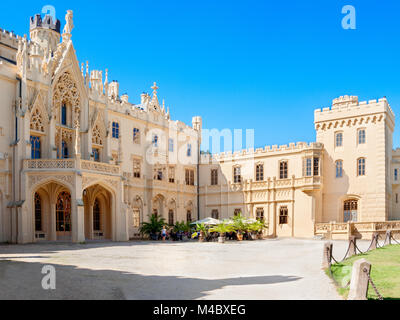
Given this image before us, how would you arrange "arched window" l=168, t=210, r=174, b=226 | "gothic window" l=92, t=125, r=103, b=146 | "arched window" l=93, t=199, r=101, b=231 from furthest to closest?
"arched window" l=168, t=210, r=174, b=226, "gothic window" l=92, t=125, r=103, b=146, "arched window" l=93, t=199, r=101, b=231

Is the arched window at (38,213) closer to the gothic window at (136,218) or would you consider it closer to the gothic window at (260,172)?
the gothic window at (136,218)

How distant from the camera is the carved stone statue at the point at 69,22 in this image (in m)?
34.3

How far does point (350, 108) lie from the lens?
4266cm

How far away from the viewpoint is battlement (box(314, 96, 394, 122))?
41.3m

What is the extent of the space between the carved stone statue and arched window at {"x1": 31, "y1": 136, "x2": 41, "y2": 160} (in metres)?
8.82

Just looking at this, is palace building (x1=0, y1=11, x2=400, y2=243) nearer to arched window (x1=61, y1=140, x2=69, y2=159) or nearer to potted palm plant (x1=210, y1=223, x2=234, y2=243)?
arched window (x1=61, y1=140, x2=69, y2=159)

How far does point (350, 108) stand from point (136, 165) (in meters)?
20.5

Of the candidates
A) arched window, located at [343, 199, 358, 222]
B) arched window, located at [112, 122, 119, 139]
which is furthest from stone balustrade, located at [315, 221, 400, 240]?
arched window, located at [112, 122, 119, 139]

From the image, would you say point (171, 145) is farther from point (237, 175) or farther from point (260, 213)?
point (260, 213)

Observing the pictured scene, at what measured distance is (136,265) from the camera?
53.4 feet

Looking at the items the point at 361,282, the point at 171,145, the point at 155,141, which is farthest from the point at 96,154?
the point at 361,282

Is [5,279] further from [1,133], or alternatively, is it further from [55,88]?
[55,88]

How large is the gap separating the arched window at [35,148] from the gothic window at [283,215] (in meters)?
23.2
